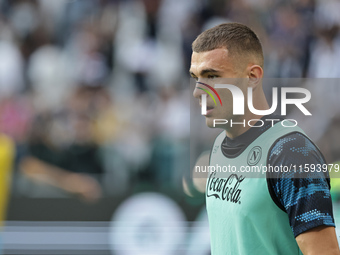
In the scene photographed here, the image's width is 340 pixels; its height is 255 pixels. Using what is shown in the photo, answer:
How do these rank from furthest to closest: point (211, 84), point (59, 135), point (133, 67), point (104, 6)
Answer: point (104, 6), point (133, 67), point (59, 135), point (211, 84)

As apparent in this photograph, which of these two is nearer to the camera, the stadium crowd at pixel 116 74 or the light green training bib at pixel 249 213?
the light green training bib at pixel 249 213

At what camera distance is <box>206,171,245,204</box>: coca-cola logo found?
7.76 ft

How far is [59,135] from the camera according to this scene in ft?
27.7

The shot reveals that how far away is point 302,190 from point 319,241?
0.18 meters

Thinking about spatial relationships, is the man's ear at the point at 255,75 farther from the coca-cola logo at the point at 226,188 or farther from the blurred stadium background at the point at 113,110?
the blurred stadium background at the point at 113,110

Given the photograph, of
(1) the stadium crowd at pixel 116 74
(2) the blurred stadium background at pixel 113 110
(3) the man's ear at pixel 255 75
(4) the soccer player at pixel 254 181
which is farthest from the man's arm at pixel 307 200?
(1) the stadium crowd at pixel 116 74

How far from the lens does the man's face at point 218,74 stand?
2363 millimetres

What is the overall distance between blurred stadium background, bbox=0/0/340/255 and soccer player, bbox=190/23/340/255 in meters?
3.26

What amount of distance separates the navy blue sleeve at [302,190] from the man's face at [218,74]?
0.37 metres

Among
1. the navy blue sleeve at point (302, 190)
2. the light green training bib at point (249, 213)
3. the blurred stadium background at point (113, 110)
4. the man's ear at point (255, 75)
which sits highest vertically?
the man's ear at point (255, 75)

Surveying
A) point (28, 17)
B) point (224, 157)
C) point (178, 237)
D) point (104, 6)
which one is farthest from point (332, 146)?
point (28, 17)

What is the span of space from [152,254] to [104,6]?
5.17 m

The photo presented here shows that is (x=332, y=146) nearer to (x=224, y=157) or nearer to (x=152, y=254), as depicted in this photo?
(x=152, y=254)

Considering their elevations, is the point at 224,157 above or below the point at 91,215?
above
